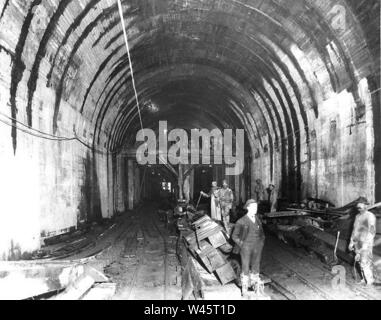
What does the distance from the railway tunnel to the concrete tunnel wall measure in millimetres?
37

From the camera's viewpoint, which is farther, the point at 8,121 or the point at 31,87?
the point at 31,87

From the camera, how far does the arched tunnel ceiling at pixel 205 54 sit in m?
7.47

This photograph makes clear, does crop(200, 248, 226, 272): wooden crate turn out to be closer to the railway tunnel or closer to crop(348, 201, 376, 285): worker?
crop(348, 201, 376, 285): worker

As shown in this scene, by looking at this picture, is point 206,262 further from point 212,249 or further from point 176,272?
point 176,272

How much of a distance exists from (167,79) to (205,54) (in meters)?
2.97

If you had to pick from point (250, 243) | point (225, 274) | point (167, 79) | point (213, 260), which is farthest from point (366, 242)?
point (167, 79)

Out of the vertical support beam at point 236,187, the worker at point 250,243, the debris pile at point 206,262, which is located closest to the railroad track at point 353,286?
the worker at point 250,243

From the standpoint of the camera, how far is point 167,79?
15.9 meters

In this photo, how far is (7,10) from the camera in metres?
5.70

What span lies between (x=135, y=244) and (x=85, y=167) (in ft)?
11.2

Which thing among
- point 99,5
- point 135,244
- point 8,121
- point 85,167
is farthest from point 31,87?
point 135,244

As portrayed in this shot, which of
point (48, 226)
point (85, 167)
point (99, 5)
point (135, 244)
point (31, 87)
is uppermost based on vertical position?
point (99, 5)
